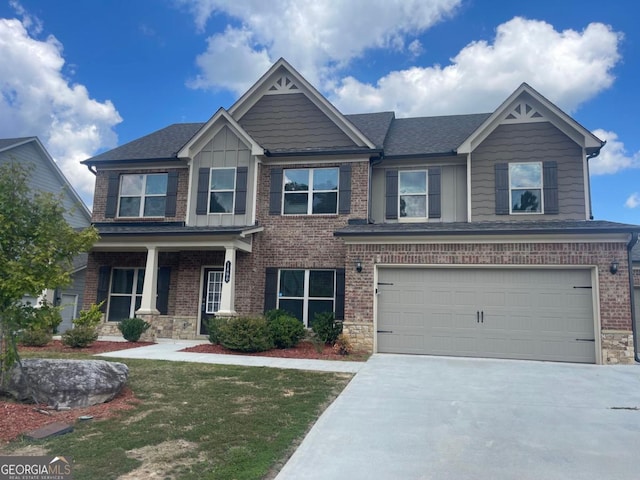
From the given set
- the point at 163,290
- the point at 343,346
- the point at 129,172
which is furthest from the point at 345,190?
the point at 129,172

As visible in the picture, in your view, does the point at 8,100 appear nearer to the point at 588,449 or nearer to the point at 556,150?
the point at 556,150

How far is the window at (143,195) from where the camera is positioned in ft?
51.7

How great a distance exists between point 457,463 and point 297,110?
1296 cm

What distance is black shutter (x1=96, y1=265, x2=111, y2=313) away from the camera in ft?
49.6

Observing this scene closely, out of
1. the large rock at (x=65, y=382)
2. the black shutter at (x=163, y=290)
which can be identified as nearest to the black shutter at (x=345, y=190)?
the black shutter at (x=163, y=290)

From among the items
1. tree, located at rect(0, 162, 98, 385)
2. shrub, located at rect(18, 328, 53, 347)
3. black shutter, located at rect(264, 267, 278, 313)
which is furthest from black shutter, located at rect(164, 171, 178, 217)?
tree, located at rect(0, 162, 98, 385)

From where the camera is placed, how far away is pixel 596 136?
42.5 ft

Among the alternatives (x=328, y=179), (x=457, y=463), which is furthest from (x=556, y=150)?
(x=457, y=463)

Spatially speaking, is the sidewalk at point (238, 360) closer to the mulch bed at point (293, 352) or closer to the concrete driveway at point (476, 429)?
the mulch bed at point (293, 352)

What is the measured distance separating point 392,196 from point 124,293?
959 centimetres

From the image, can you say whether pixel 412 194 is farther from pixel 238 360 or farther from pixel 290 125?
pixel 238 360

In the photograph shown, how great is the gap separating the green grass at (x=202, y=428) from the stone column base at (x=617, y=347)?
263 inches

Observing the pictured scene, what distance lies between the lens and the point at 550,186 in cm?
1334

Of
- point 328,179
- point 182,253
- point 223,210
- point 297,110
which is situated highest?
point 297,110
